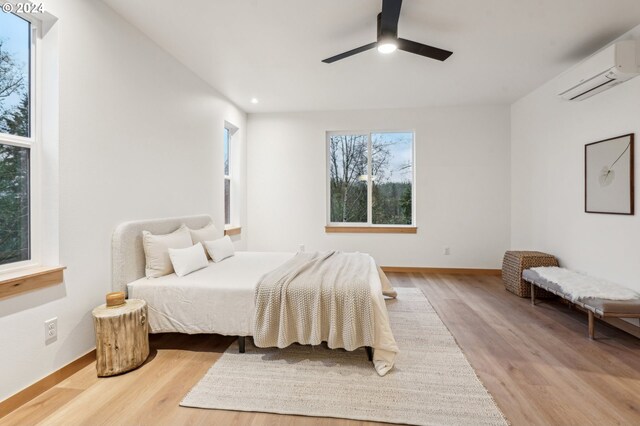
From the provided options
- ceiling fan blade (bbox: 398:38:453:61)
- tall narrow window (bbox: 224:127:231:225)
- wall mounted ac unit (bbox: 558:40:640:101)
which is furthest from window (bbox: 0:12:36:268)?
wall mounted ac unit (bbox: 558:40:640:101)

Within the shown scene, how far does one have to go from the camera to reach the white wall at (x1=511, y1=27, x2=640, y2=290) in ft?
9.55

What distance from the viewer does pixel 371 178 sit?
17.9ft

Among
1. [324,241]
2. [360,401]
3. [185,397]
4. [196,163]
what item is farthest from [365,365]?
[324,241]

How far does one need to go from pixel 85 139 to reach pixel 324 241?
147 inches

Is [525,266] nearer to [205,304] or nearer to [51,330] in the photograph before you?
[205,304]

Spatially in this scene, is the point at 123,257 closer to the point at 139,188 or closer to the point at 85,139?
the point at 139,188

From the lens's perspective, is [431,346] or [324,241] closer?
[431,346]

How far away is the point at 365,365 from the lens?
7.45 feet

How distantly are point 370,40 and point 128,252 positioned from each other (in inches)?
111

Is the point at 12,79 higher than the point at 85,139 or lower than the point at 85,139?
higher

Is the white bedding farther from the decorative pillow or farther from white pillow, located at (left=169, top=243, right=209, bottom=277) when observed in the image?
the decorative pillow

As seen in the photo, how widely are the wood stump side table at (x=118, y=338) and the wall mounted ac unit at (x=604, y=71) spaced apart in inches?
169

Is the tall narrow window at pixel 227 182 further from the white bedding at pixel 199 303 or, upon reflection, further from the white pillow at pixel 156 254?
the white bedding at pixel 199 303

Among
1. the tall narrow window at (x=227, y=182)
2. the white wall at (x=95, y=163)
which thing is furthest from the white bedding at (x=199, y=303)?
the tall narrow window at (x=227, y=182)
